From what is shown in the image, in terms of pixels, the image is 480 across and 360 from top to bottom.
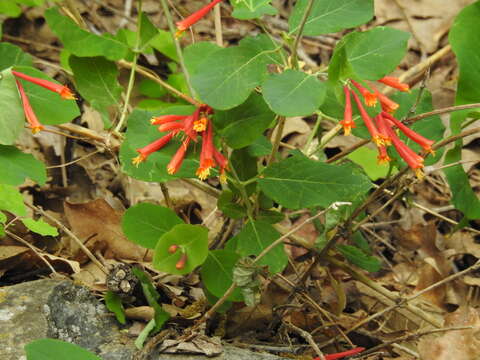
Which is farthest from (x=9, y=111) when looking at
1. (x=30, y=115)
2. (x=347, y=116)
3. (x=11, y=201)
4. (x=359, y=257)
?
(x=359, y=257)

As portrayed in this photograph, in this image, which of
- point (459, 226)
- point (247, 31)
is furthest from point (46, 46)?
point (459, 226)

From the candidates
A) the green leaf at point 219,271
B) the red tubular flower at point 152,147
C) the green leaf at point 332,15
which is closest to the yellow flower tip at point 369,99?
the green leaf at point 332,15

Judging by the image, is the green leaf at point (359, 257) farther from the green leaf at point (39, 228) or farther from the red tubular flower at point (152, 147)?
the green leaf at point (39, 228)

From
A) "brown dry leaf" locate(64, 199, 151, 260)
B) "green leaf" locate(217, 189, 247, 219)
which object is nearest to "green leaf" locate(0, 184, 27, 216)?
"brown dry leaf" locate(64, 199, 151, 260)

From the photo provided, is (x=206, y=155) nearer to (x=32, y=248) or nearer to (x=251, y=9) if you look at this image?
(x=251, y=9)

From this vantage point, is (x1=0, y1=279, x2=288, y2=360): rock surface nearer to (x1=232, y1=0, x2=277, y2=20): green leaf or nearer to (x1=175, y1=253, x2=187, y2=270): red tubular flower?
(x1=175, y1=253, x2=187, y2=270): red tubular flower

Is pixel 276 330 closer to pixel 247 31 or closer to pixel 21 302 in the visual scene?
pixel 21 302
